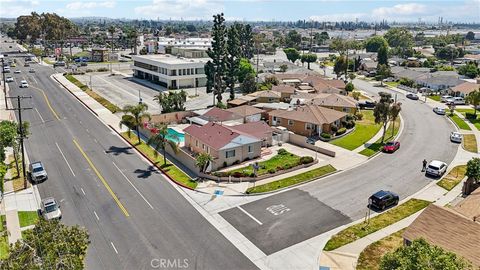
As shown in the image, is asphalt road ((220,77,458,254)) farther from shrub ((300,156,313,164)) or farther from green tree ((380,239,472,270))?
green tree ((380,239,472,270))

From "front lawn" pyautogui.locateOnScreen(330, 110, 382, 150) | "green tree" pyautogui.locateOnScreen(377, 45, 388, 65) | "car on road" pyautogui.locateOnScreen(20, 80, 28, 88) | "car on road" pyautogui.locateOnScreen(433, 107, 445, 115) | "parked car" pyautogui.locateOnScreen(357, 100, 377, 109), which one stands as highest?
"green tree" pyautogui.locateOnScreen(377, 45, 388, 65)

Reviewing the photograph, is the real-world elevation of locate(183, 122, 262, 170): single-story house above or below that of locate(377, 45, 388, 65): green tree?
below

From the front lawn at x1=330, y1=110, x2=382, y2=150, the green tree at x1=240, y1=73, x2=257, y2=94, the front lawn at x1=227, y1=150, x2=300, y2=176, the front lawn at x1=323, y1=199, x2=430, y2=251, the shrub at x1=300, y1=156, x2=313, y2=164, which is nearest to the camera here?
the front lawn at x1=323, y1=199, x2=430, y2=251

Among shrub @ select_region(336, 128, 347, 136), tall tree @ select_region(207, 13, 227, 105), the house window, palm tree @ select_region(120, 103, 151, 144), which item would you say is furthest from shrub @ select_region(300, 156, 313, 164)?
tall tree @ select_region(207, 13, 227, 105)

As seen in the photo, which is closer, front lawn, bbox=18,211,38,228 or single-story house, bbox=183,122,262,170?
front lawn, bbox=18,211,38,228

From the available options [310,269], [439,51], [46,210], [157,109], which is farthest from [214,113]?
[439,51]

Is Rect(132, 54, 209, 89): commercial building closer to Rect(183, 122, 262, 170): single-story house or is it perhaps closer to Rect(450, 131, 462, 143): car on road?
Rect(183, 122, 262, 170): single-story house

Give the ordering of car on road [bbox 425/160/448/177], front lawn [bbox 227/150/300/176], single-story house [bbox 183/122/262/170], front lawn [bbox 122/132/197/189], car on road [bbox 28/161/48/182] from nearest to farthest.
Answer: car on road [bbox 28/161/48/182], front lawn [bbox 122/132/197/189], car on road [bbox 425/160/448/177], front lawn [bbox 227/150/300/176], single-story house [bbox 183/122/262/170]
